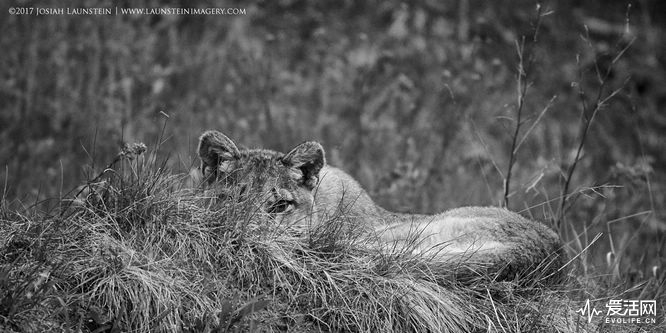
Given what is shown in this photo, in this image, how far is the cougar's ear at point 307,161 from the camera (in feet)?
20.3

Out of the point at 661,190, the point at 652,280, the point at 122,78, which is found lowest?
the point at 661,190

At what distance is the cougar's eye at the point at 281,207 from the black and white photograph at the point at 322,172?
0.6 inches

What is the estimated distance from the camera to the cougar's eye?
5.86 meters

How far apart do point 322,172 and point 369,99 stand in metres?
5.25

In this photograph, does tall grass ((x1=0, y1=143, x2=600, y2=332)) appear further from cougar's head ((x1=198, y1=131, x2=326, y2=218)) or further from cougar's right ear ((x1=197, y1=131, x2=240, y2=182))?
cougar's right ear ((x1=197, y1=131, x2=240, y2=182))

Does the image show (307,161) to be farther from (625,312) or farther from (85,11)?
(85,11)

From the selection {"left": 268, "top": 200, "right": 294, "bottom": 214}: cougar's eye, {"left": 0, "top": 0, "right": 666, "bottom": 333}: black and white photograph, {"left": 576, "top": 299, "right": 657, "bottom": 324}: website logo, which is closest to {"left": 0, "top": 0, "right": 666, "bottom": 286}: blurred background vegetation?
{"left": 0, "top": 0, "right": 666, "bottom": 333}: black and white photograph

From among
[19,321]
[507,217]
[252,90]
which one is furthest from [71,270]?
[252,90]

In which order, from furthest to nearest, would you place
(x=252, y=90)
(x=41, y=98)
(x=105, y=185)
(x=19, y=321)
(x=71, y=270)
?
(x=252, y=90), (x=41, y=98), (x=105, y=185), (x=71, y=270), (x=19, y=321)

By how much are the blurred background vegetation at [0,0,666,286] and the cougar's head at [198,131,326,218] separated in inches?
38.5

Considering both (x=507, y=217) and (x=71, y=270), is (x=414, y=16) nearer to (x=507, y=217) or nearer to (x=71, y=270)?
(x=507, y=217)

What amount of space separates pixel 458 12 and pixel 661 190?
4.35m

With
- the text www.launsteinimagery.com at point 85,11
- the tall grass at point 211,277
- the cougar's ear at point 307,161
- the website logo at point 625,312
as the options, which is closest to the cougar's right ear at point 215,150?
the cougar's ear at point 307,161

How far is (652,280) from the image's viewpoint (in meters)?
6.37
